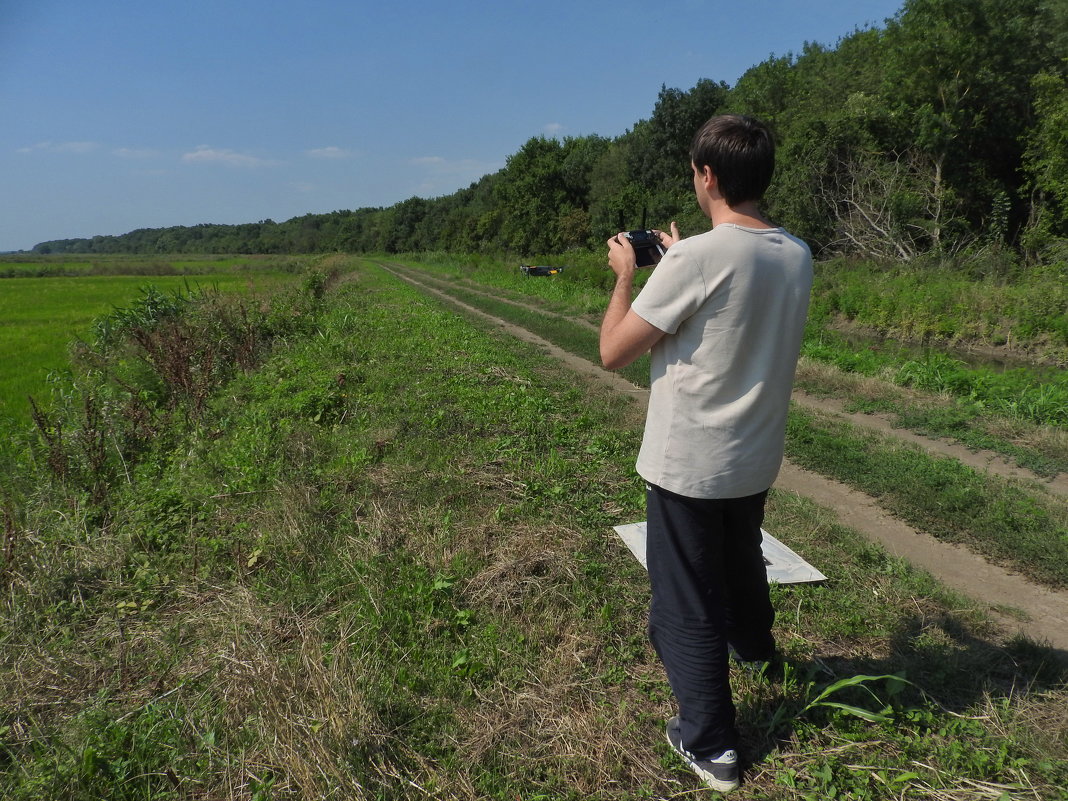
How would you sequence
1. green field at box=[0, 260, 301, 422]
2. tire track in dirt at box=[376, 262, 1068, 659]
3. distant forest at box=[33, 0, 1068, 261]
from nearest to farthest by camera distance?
tire track in dirt at box=[376, 262, 1068, 659]
green field at box=[0, 260, 301, 422]
distant forest at box=[33, 0, 1068, 261]

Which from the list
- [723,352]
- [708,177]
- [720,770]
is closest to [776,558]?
[720,770]

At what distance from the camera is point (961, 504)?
13.9ft

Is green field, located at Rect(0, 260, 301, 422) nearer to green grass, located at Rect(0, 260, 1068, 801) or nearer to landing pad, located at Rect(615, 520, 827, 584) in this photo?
green grass, located at Rect(0, 260, 1068, 801)

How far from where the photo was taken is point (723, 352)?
1.83m

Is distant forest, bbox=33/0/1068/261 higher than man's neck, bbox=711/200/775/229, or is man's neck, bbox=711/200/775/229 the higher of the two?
distant forest, bbox=33/0/1068/261

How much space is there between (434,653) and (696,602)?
1.28 meters

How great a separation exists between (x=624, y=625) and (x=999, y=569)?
2.32m

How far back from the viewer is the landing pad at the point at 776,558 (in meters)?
3.16

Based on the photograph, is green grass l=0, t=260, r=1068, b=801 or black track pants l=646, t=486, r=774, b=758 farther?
green grass l=0, t=260, r=1068, b=801

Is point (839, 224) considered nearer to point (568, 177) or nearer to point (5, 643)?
point (5, 643)

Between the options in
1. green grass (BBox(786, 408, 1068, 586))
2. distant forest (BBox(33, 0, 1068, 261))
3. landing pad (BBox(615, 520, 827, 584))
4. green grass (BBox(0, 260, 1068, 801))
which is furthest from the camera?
distant forest (BBox(33, 0, 1068, 261))

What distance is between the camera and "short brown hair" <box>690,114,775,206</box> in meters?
1.82

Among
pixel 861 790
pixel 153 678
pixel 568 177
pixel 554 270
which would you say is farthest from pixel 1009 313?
pixel 568 177

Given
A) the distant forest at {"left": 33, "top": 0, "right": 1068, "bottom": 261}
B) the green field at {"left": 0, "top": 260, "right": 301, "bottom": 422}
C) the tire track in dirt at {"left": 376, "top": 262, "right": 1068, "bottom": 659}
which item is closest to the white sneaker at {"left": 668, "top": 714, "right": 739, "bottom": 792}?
the tire track in dirt at {"left": 376, "top": 262, "right": 1068, "bottom": 659}
